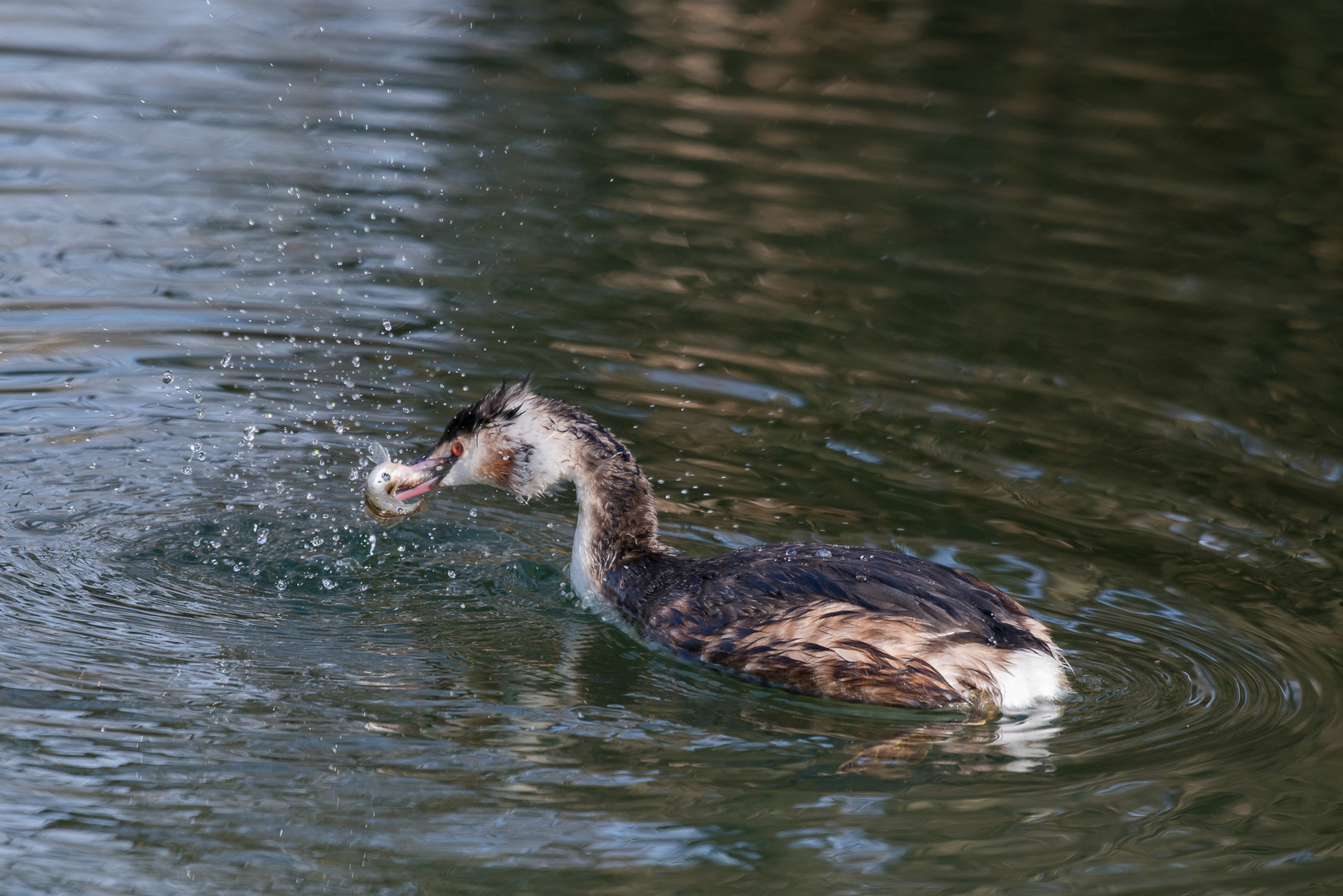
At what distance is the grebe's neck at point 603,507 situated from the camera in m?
5.80

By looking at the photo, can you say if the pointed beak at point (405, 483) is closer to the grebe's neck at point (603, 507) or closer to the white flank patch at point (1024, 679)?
the grebe's neck at point (603, 507)

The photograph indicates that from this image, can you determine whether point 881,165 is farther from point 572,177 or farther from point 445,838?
point 445,838

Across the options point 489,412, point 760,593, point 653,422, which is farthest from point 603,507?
point 653,422

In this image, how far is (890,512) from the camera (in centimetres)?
634

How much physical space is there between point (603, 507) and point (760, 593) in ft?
3.07

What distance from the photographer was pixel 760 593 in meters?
5.20

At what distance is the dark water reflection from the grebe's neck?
19cm

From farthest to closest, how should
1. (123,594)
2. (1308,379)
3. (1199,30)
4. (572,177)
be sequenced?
(1199,30), (572,177), (1308,379), (123,594)

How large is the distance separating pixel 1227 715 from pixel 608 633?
2068 mm

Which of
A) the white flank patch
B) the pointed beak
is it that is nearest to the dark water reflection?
the white flank patch

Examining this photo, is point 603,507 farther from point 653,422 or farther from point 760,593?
point 653,422

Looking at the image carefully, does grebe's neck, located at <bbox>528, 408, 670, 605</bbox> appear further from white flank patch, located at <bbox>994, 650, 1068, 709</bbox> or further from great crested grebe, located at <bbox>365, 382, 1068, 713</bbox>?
white flank patch, located at <bbox>994, 650, 1068, 709</bbox>

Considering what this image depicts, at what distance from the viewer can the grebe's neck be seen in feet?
19.0

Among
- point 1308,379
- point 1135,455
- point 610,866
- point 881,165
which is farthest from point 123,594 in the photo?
point 881,165
